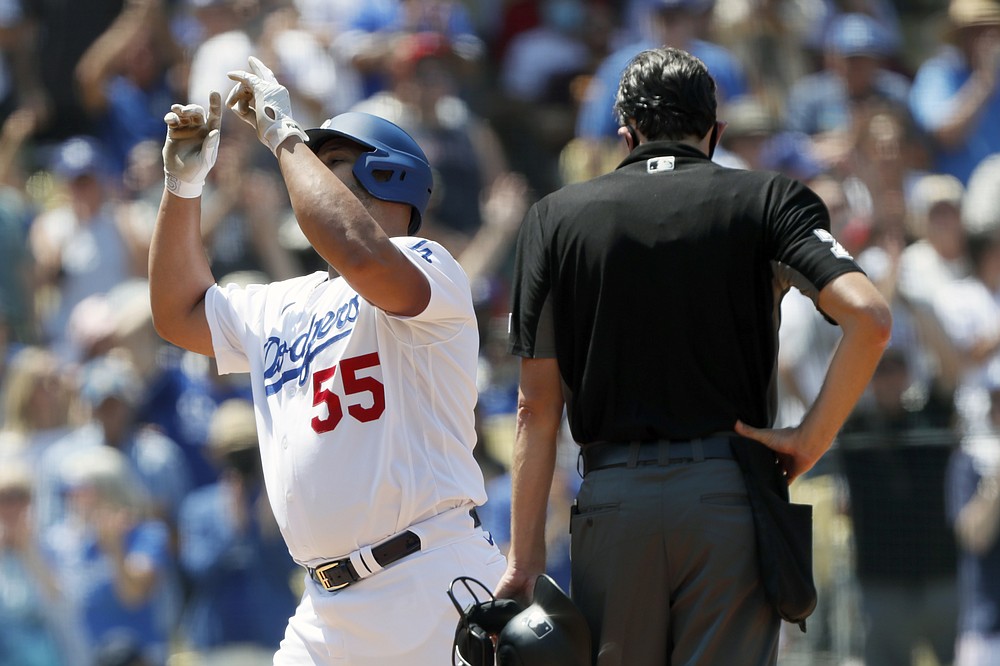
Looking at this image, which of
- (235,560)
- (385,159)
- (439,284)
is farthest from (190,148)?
(235,560)

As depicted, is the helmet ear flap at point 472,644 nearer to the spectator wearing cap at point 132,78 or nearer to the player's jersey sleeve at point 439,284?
the player's jersey sleeve at point 439,284

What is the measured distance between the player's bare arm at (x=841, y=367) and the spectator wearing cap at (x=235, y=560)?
15.7 feet

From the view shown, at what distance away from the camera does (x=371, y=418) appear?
3.93 metres

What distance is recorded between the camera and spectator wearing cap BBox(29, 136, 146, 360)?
958 centimetres

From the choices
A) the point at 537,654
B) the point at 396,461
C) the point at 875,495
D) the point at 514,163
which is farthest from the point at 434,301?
the point at 514,163

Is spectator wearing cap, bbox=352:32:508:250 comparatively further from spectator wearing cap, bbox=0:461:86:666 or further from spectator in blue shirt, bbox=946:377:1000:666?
spectator in blue shirt, bbox=946:377:1000:666

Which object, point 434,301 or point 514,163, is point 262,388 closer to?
point 434,301

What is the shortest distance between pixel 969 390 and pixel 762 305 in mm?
4507

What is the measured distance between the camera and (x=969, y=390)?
7.62 meters

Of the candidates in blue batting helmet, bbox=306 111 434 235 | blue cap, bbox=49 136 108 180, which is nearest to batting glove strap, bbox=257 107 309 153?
blue batting helmet, bbox=306 111 434 235

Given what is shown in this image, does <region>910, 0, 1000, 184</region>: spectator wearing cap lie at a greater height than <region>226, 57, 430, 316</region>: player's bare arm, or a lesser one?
lesser

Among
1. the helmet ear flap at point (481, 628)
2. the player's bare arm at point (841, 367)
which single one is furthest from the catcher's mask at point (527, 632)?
the player's bare arm at point (841, 367)

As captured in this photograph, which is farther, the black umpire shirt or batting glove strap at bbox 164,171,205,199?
batting glove strap at bbox 164,171,205,199

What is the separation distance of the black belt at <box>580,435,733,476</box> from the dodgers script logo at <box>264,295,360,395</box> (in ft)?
2.86
